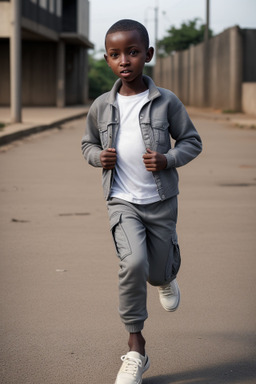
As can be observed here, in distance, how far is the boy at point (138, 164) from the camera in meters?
3.32

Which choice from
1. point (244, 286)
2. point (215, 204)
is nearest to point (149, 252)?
point (244, 286)

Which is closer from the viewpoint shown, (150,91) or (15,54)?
(150,91)

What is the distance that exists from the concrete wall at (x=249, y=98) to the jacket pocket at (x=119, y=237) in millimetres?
25967

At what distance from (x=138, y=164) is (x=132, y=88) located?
35 centimetres

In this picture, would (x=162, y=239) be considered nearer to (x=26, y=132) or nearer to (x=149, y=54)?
(x=149, y=54)

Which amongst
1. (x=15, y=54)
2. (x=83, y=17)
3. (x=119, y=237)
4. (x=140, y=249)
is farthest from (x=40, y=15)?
(x=140, y=249)

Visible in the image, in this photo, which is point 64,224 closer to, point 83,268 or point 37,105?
point 83,268

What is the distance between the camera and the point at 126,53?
3381mm

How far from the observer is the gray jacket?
3.42 m

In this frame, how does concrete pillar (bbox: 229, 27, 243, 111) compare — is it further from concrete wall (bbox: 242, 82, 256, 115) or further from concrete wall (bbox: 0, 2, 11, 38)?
concrete wall (bbox: 0, 2, 11, 38)

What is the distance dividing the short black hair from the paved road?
147 centimetres

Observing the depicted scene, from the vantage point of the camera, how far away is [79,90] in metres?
45.0

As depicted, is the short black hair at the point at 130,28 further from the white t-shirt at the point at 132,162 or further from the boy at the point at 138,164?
the white t-shirt at the point at 132,162

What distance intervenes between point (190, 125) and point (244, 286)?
5.49 feet
